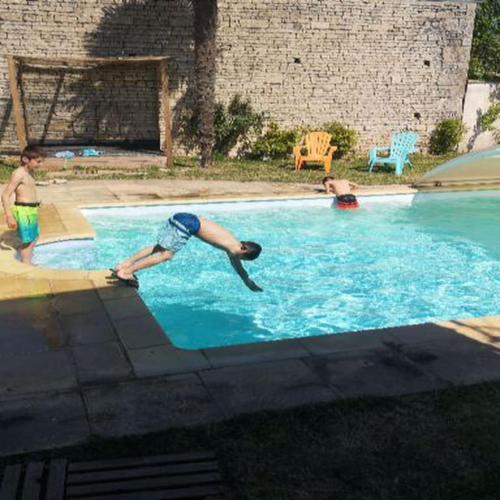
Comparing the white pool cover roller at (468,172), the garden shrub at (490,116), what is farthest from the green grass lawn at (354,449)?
the garden shrub at (490,116)

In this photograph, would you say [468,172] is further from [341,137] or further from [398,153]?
[341,137]

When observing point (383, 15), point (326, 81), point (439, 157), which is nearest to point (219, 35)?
point (326, 81)

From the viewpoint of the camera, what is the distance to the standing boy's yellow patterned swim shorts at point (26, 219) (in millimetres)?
6086

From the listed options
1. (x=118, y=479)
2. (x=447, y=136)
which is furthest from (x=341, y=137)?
(x=118, y=479)

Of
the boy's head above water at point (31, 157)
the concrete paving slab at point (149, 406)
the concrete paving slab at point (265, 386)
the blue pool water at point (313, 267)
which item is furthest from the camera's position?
the blue pool water at point (313, 267)

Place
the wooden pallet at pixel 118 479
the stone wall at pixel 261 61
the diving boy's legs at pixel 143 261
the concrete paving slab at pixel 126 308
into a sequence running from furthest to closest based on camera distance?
1. the stone wall at pixel 261 61
2. the diving boy's legs at pixel 143 261
3. the concrete paving slab at pixel 126 308
4. the wooden pallet at pixel 118 479

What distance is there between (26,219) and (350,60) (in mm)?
12629

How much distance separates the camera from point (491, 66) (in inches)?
795

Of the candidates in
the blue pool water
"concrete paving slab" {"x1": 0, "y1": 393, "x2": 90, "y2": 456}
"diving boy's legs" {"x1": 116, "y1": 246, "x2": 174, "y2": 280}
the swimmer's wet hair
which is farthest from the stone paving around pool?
the blue pool water

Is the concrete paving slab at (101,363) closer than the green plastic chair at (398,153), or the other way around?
the concrete paving slab at (101,363)

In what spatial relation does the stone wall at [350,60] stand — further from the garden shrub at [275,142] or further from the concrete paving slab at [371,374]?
the concrete paving slab at [371,374]

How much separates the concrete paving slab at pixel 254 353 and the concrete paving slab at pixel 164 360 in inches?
3.6

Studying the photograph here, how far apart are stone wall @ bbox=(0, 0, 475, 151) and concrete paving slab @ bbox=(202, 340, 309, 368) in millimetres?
12584

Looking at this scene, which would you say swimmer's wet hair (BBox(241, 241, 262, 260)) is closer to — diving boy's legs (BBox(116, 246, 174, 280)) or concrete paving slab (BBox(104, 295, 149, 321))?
diving boy's legs (BBox(116, 246, 174, 280))
